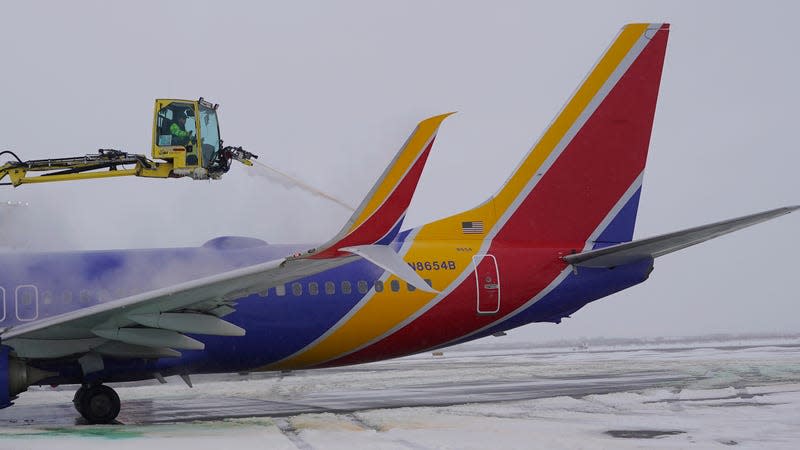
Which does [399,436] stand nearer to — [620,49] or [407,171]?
[407,171]

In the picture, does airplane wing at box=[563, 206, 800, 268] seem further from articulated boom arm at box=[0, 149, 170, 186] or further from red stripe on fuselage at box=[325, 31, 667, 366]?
articulated boom arm at box=[0, 149, 170, 186]

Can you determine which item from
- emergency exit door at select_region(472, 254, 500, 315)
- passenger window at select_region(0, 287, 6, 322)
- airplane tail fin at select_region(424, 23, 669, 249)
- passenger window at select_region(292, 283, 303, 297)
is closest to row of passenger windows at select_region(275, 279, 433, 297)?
passenger window at select_region(292, 283, 303, 297)

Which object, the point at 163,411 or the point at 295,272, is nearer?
the point at 295,272

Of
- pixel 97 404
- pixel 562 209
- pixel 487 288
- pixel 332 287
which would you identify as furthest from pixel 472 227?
pixel 97 404

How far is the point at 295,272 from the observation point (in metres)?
13.9

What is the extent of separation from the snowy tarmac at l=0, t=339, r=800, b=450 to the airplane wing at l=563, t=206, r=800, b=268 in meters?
2.79

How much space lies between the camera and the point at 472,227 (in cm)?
1980

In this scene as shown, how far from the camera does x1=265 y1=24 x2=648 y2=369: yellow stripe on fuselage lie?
18.4m

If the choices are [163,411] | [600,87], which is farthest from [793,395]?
[163,411]

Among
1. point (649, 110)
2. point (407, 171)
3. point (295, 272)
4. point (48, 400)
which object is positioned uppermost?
point (649, 110)

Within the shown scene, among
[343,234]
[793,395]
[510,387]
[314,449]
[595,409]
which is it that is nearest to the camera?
[314,449]

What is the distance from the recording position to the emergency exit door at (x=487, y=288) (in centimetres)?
1877

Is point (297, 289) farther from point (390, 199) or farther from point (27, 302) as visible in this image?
point (390, 199)

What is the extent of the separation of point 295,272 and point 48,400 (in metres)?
12.1
